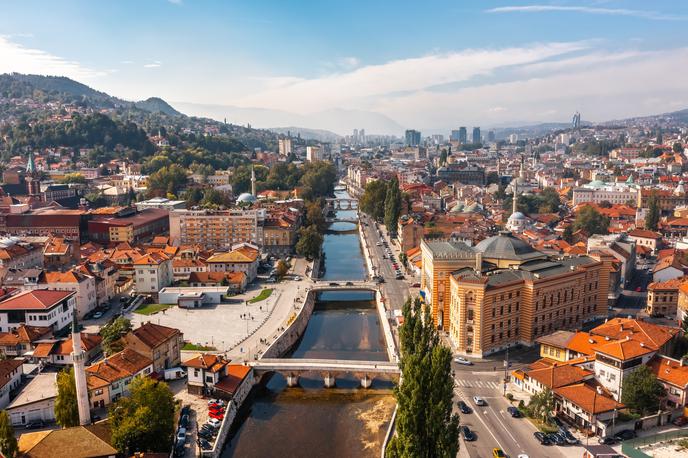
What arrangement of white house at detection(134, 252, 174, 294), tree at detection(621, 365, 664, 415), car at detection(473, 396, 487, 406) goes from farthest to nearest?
white house at detection(134, 252, 174, 294), car at detection(473, 396, 487, 406), tree at detection(621, 365, 664, 415)

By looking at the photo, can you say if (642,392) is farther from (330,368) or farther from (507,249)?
(330,368)

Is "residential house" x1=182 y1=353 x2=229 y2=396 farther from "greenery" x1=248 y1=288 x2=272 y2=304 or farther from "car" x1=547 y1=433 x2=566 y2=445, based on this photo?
"car" x1=547 y1=433 x2=566 y2=445

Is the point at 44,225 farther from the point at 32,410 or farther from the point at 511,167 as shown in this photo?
the point at 511,167

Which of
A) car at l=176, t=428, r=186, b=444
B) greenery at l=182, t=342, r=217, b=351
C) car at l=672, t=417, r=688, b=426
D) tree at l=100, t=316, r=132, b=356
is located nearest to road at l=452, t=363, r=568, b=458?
car at l=672, t=417, r=688, b=426

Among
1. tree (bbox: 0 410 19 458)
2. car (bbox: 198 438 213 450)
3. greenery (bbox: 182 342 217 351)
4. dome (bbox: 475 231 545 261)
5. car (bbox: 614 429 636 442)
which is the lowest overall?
car (bbox: 198 438 213 450)

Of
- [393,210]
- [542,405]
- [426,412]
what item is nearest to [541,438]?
[542,405]

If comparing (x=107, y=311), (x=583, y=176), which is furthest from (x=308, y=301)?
(x=583, y=176)
